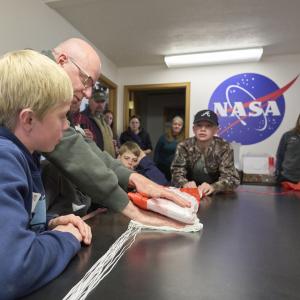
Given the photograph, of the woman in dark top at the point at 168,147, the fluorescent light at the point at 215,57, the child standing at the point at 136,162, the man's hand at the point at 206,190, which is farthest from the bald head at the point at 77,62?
the fluorescent light at the point at 215,57

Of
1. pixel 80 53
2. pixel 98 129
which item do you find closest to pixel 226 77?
pixel 98 129

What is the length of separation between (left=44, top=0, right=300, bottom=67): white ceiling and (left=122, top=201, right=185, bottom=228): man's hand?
215 cm

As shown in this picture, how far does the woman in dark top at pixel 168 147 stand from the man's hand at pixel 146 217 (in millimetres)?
3004

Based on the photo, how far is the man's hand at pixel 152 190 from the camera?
0.81 meters

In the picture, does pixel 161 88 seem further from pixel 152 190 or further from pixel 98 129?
pixel 152 190

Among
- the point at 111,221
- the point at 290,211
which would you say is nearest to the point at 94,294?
the point at 111,221

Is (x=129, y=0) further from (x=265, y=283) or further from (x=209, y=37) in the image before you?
(x=265, y=283)

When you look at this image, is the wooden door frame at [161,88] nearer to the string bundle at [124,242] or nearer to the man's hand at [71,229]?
the string bundle at [124,242]

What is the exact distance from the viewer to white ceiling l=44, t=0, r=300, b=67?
2455 mm

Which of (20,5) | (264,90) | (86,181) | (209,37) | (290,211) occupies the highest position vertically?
(209,37)

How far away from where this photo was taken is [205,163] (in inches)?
69.5

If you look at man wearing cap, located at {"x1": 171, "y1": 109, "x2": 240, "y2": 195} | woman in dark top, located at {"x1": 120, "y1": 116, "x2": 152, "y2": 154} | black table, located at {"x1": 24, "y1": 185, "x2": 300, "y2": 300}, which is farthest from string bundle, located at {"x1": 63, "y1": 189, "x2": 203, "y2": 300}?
woman in dark top, located at {"x1": 120, "y1": 116, "x2": 152, "y2": 154}

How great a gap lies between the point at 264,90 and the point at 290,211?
3.15 meters

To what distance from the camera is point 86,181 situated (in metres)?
0.75
